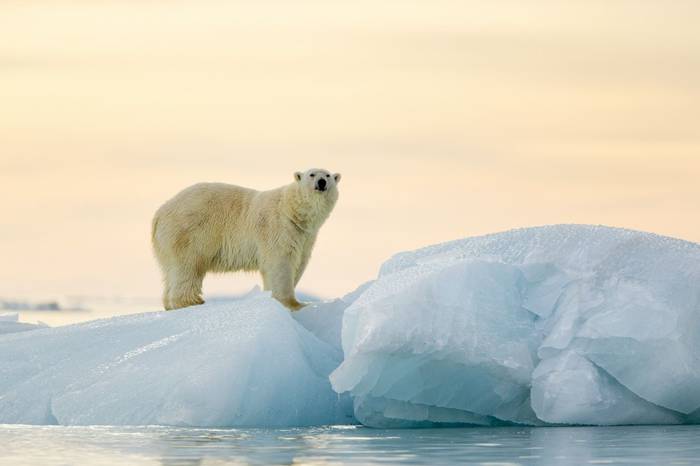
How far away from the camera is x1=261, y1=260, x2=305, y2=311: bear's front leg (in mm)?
14578

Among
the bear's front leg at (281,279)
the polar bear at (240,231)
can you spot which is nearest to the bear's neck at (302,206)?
the polar bear at (240,231)

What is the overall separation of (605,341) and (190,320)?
3.80 m

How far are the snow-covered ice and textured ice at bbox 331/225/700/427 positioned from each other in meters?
0.01

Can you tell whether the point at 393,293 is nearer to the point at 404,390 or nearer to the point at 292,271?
the point at 404,390

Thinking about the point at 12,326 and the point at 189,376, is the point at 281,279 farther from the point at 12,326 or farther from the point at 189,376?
the point at 189,376

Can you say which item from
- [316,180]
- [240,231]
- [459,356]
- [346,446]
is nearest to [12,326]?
[240,231]

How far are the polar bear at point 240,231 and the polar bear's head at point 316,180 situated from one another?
11 mm

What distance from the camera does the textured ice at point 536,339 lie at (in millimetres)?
10383

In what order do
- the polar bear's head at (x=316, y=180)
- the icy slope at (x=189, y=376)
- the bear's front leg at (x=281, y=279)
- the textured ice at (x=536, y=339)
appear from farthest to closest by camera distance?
the polar bear's head at (x=316, y=180)
the bear's front leg at (x=281, y=279)
the icy slope at (x=189, y=376)
the textured ice at (x=536, y=339)

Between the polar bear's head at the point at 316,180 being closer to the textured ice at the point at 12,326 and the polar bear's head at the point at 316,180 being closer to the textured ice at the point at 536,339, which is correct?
the textured ice at the point at 12,326

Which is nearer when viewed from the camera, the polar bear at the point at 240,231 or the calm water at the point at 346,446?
the calm water at the point at 346,446

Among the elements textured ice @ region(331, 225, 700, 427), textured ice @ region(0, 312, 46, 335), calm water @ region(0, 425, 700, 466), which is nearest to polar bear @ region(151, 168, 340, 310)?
textured ice @ region(0, 312, 46, 335)

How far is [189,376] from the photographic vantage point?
10.9 m

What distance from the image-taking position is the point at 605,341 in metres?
10.5
